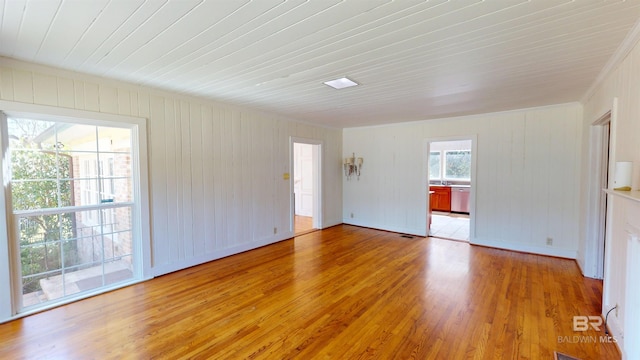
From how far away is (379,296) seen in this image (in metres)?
3.04

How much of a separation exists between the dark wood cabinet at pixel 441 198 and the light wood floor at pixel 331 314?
4.15 meters

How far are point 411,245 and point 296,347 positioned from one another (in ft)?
11.0

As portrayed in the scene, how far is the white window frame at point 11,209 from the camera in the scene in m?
2.51

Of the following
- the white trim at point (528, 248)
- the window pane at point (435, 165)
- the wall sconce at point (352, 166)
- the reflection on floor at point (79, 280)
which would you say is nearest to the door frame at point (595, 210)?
the white trim at point (528, 248)

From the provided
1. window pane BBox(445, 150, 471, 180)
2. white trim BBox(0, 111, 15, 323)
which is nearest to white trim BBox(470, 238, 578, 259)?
window pane BBox(445, 150, 471, 180)

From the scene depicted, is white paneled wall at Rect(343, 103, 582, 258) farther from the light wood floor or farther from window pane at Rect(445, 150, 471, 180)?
window pane at Rect(445, 150, 471, 180)

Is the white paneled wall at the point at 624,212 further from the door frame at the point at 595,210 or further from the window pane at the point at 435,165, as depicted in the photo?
the window pane at the point at 435,165

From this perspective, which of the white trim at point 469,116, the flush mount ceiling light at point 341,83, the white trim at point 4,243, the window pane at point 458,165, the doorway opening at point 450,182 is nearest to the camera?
the white trim at point 4,243

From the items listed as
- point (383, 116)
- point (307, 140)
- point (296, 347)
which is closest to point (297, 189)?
point (307, 140)

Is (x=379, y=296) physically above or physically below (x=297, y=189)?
below

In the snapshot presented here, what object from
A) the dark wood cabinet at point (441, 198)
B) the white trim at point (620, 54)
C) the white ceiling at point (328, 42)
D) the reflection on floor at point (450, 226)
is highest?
the white ceiling at point (328, 42)

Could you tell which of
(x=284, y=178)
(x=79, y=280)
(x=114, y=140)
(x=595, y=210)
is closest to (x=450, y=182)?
(x=595, y=210)

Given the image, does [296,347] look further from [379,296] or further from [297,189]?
[297,189]

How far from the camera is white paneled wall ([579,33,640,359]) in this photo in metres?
1.71
